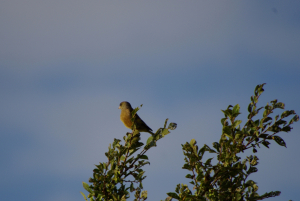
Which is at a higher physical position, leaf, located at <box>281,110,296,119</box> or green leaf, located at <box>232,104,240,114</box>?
green leaf, located at <box>232,104,240,114</box>

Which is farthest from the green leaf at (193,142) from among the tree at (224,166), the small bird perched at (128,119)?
the small bird perched at (128,119)

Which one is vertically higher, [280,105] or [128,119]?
[128,119]

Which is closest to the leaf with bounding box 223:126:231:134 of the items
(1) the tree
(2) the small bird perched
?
(1) the tree

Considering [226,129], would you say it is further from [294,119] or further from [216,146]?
[294,119]

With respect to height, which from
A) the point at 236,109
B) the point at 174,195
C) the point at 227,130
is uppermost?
the point at 236,109

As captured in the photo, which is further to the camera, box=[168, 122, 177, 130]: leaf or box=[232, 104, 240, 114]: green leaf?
box=[168, 122, 177, 130]: leaf

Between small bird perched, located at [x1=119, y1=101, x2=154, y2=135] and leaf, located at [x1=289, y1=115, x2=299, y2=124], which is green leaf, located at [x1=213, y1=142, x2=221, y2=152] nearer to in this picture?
leaf, located at [x1=289, y1=115, x2=299, y2=124]

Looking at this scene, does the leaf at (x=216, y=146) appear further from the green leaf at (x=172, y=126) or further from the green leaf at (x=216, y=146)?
the green leaf at (x=172, y=126)

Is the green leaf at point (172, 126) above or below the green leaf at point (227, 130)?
above

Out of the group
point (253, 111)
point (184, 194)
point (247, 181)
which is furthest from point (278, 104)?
point (184, 194)

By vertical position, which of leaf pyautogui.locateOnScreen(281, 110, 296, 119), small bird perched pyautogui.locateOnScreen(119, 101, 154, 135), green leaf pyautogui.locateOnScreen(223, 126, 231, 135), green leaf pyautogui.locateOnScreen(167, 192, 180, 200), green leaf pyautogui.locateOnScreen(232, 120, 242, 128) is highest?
small bird perched pyautogui.locateOnScreen(119, 101, 154, 135)

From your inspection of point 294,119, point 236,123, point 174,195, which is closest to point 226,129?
point 236,123

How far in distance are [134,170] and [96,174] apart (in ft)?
1.80

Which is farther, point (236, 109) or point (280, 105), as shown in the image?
point (236, 109)
